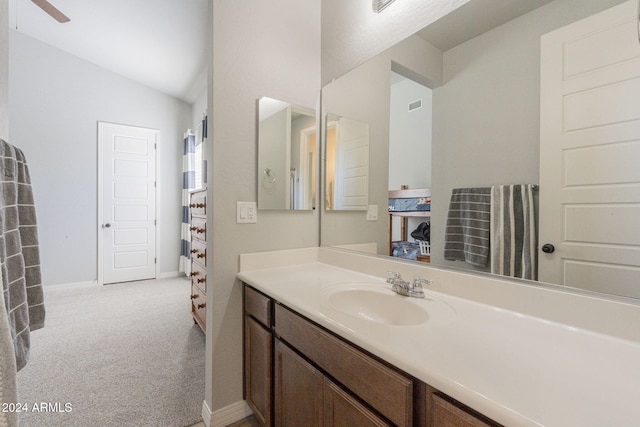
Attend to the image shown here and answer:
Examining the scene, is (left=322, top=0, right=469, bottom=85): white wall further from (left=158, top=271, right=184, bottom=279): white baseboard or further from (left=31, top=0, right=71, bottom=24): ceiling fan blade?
(left=158, top=271, right=184, bottom=279): white baseboard

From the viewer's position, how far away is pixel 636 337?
677 millimetres

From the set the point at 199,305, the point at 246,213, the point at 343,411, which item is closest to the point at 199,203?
the point at 199,305

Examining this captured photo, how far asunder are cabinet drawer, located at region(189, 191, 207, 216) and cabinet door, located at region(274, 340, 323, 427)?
1376mm

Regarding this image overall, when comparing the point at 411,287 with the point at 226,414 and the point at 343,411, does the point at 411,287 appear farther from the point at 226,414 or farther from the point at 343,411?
the point at 226,414

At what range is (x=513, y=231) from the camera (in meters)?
0.95

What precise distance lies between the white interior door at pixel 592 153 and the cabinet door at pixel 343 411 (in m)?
0.69

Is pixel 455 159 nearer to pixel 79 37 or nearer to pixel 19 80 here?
pixel 79 37

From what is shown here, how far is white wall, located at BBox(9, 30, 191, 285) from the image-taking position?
3.42 meters

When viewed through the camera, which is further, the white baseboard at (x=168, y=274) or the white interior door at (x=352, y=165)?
the white baseboard at (x=168, y=274)

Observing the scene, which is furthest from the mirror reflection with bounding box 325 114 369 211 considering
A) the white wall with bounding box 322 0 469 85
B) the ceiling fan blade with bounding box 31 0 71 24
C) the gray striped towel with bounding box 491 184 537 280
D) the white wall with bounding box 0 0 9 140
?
the ceiling fan blade with bounding box 31 0 71 24

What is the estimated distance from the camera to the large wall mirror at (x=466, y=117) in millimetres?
813

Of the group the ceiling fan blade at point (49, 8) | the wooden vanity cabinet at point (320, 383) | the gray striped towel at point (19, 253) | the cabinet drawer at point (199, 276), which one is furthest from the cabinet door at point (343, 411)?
the ceiling fan blade at point (49, 8)

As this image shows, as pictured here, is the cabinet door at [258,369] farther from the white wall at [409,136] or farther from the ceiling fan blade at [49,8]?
the ceiling fan blade at [49,8]

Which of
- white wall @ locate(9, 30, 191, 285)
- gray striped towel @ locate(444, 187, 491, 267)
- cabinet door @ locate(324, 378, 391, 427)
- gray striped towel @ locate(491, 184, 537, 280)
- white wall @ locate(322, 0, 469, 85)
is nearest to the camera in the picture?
cabinet door @ locate(324, 378, 391, 427)
